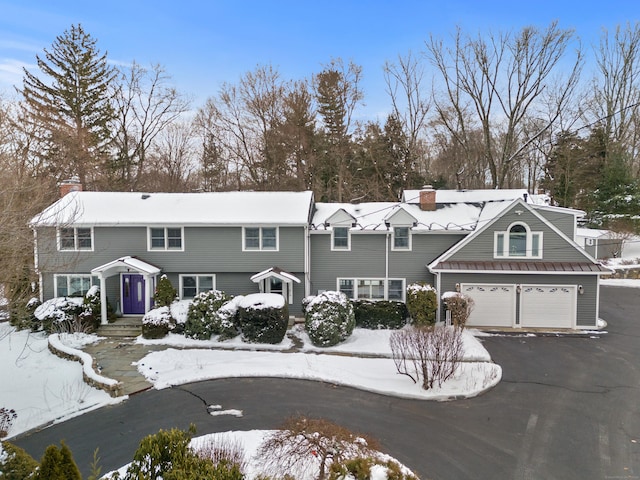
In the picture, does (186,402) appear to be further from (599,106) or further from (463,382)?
(599,106)

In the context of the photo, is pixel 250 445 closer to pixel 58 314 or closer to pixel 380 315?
pixel 380 315

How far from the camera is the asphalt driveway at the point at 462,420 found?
7547 millimetres

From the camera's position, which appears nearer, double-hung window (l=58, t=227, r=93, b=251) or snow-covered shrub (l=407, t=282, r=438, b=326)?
snow-covered shrub (l=407, t=282, r=438, b=326)

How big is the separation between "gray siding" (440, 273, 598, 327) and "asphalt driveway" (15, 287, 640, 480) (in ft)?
12.9

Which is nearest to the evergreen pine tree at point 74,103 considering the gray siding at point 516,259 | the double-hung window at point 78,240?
the double-hung window at point 78,240

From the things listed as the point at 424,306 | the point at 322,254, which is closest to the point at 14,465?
the point at 424,306

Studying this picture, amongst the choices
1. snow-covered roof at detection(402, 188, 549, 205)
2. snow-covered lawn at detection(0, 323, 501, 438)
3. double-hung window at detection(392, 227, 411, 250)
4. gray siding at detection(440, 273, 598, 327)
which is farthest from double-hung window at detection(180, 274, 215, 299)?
snow-covered roof at detection(402, 188, 549, 205)

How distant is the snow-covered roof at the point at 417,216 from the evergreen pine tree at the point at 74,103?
59.4ft

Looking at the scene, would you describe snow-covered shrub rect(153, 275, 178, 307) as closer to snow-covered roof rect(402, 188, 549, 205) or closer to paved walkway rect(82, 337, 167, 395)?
paved walkway rect(82, 337, 167, 395)

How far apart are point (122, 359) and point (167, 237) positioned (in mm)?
6361

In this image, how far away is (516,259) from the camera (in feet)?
56.5

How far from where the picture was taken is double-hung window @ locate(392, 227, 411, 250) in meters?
18.5

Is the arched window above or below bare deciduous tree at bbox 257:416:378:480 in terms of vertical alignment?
above

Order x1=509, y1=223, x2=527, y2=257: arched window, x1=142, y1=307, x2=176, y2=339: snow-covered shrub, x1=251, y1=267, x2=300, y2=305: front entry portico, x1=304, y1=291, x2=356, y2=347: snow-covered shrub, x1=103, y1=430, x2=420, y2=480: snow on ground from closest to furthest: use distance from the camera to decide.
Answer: x1=103, y1=430, x2=420, y2=480: snow on ground
x1=304, y1=291, x2=356, y2=347: snow-covered shrub
x1=142, y1=307, x2=176, y2=339: snow-covered shrub
x1=509, y1=223, x2=527, y2=257: arched window
x1=251, y1=267, x2=300, y2=305: front entry portico
